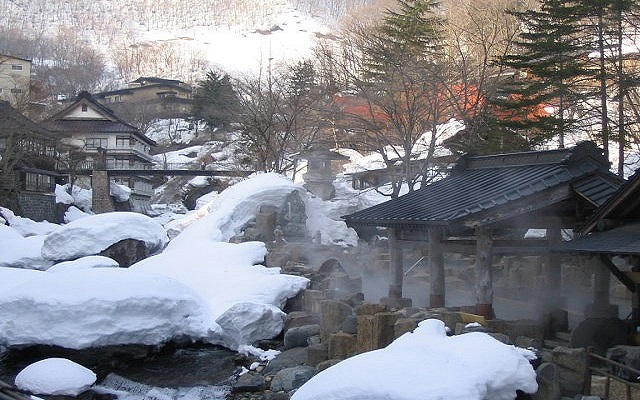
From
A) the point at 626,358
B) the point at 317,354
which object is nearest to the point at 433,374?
the point at 626,358

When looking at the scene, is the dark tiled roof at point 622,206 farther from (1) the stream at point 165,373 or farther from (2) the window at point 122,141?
(2) the window at point 122,141

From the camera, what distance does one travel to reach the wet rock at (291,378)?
30.6 feet

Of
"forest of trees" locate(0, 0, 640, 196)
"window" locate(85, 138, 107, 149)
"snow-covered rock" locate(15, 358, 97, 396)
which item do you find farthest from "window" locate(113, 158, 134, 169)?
"snow-covered rock" locate(15, 358, 97, 396)

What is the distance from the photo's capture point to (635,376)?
6.57m

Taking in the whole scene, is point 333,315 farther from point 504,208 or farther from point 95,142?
point 95,142

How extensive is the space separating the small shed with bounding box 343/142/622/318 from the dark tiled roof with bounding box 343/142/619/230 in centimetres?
1

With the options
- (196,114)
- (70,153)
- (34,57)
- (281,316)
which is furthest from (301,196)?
(34,57)

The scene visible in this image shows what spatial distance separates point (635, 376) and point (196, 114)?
167ft

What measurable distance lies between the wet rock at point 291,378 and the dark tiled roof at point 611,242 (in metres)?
4.32

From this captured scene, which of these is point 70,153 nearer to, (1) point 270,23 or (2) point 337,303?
(2) point 337,303

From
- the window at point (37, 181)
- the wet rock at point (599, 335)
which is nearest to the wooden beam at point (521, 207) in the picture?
the wet rock at point (599, 335)

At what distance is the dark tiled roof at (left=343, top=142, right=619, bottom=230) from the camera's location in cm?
901

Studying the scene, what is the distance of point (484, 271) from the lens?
9117 millimetres

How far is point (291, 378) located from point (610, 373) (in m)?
4.77
